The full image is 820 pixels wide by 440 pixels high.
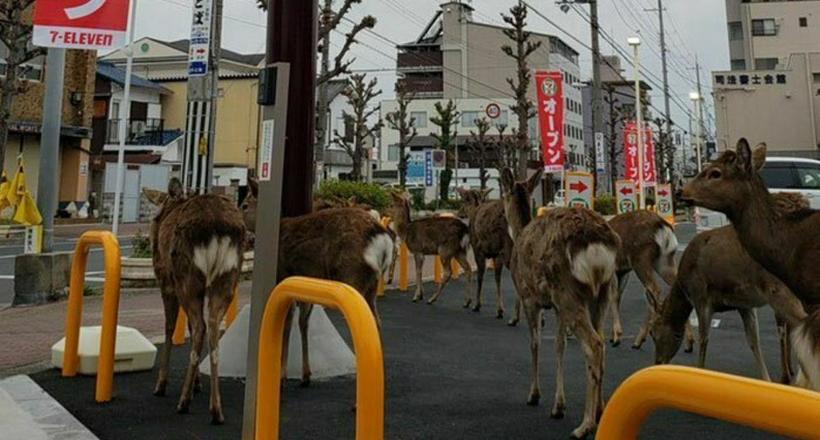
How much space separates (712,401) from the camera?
1338mm

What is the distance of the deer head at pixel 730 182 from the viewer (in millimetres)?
3895

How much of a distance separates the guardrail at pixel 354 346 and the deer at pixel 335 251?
1.69 meters

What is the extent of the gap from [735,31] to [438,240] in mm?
50089

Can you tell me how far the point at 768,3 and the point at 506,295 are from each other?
46056mm

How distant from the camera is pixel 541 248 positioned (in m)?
4.34

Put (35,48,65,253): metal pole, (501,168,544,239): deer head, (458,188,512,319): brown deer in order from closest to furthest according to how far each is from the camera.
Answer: (501,168,544,239): deer head → (35,48,65,253): metal pole → (458,188,512,319): brown deer

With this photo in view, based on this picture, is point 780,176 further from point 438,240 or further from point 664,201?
point 438,240

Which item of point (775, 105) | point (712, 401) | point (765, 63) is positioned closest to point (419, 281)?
point (712, 401)

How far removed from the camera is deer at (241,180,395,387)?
14.9 ft

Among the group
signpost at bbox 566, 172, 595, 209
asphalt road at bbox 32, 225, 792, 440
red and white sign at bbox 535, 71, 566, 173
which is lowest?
asphalt road at bbox 32, 225, 792, 440

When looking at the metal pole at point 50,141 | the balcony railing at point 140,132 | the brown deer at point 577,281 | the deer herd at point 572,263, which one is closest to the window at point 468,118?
the balcony railing at point 140,132

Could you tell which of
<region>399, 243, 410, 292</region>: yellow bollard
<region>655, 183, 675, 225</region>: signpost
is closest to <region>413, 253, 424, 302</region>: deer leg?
<region>399, 243, 410, 292</region>: yellow bollard

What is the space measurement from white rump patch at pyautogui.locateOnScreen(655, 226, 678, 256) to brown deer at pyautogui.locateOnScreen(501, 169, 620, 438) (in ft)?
9.81

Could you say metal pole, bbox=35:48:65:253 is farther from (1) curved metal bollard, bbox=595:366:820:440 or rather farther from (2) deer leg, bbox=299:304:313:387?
(1) curved metal bollard, bbox=595:366:820:440
